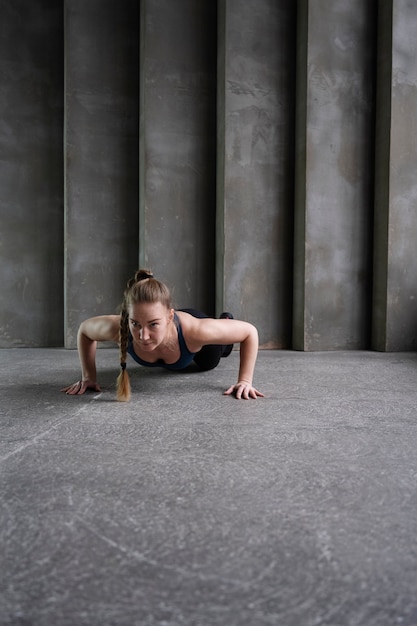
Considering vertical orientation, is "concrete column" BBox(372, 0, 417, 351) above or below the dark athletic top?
above

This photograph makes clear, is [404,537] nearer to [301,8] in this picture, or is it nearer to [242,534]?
[242,534]

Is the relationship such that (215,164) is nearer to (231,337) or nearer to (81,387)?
(231,337)

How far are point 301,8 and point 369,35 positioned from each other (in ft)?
3.36

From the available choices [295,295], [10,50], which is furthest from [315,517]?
[10,50]

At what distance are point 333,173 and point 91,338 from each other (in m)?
4.49

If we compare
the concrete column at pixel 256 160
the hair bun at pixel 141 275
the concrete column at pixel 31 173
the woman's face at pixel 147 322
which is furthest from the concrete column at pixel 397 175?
the concrete column at pixel 31 173

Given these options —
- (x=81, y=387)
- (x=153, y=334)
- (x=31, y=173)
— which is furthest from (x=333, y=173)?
(x=81, y=387)

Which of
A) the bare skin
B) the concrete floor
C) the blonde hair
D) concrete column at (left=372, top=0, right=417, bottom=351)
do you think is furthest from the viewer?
concrete column at (left=372, top=0, right=417, bottom=351)

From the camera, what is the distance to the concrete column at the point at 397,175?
20.1 feet

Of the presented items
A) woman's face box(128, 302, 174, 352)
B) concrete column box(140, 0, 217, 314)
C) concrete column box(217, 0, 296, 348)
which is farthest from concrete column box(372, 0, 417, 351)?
woman's face box(128, 302, 174, 352)

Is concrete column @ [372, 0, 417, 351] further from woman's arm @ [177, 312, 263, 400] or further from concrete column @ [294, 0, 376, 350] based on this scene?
woman's arm @ [177, 312, 263, 400]

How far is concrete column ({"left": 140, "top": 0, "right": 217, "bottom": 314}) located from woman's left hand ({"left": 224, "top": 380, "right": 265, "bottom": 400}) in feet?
10.9

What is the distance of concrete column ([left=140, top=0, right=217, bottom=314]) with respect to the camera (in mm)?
6449

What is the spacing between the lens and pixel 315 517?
5.00ft
